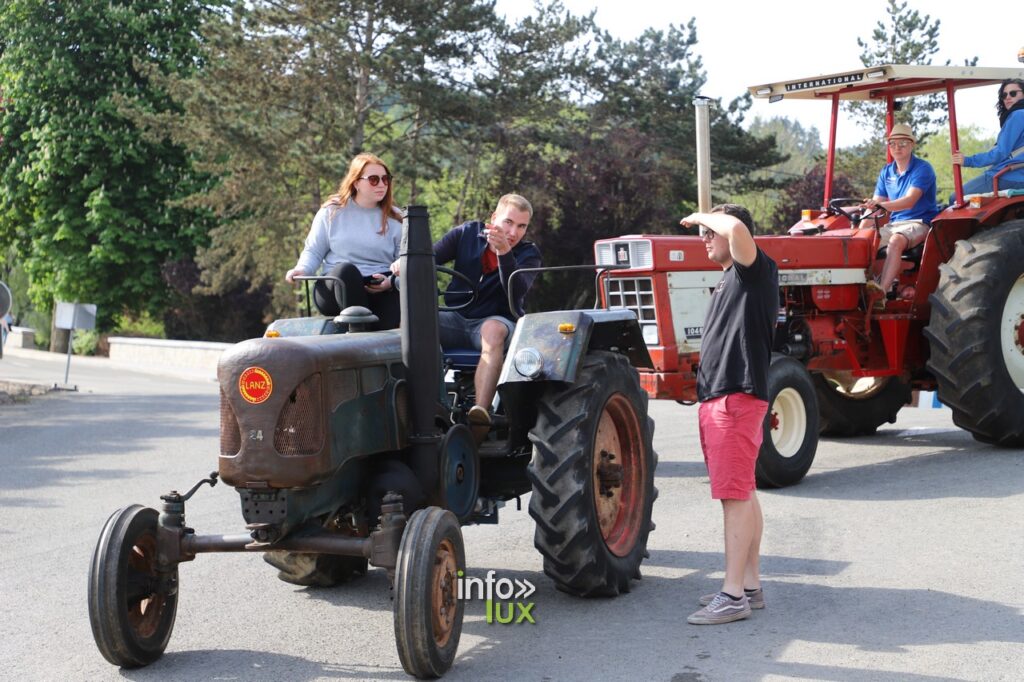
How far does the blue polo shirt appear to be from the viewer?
10375 millimetres

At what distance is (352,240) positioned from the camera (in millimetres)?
6395

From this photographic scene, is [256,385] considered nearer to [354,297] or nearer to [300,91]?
[354,297]

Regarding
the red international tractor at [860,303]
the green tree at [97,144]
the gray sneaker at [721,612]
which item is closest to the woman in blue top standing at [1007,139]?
the red international tractor at [860,303]

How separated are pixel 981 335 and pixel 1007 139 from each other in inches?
73.1

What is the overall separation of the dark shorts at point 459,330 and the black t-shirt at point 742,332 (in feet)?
3.73

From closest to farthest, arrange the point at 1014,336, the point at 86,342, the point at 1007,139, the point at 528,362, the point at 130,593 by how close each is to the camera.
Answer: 1. the point at 130,593
2. the point at 528,362
3. the point at 1014,336
4. the point at 1007,139
5. the point at 86,342

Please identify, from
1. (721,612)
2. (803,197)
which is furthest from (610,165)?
(721,612)

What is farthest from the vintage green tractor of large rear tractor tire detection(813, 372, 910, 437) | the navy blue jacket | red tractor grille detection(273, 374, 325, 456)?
large rear tractor tire detection(813, 372, 910, 437)

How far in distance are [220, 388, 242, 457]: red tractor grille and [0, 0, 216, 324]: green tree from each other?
28.5m

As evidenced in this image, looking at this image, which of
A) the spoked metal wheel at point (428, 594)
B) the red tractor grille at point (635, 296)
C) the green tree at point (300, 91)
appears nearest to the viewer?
the spoked metal wheel at point (428, 594)

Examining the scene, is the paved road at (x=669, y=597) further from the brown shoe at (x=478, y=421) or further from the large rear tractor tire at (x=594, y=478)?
the brown shoe at (x=478, y=421)

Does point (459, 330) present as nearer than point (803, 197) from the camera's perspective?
Yes

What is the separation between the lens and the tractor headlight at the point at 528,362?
19.5 feet

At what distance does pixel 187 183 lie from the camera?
109ft
